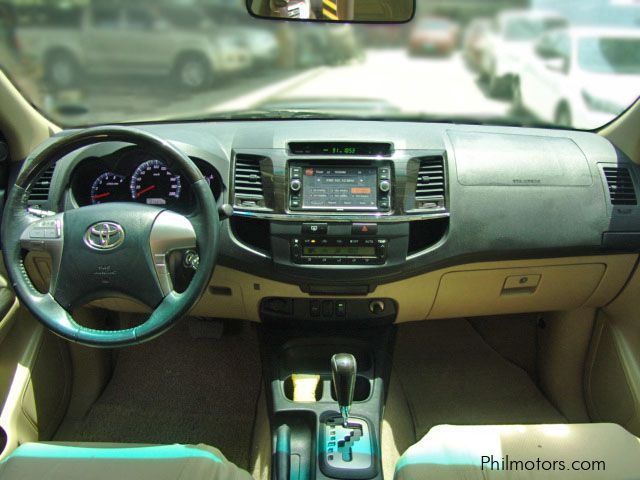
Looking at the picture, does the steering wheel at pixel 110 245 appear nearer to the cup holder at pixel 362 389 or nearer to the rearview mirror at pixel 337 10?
the rearview mirror at pixel 337 10

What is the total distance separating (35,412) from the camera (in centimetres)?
224

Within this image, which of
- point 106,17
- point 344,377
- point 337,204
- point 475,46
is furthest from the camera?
point 475,46

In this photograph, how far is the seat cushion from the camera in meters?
1.46

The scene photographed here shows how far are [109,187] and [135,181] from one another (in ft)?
0.36

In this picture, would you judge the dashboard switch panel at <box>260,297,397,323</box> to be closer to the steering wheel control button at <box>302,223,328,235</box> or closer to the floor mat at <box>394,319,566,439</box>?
the steering wheel control button at <box>302,223,328,235</box>

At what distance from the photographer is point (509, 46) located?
12.3 m

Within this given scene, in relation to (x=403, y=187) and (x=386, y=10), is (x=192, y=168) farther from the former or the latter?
(x=386, y=10)

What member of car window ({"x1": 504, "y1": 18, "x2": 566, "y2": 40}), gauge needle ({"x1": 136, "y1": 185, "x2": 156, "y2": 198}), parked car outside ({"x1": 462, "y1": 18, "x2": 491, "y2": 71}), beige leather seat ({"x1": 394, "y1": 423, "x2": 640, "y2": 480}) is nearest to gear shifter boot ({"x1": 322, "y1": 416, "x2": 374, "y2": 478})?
beige leather seat ({"x1": 394, "y1": 423, "x2": 640, "y2": 480})

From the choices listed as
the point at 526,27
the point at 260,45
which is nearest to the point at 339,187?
the point at 260,45

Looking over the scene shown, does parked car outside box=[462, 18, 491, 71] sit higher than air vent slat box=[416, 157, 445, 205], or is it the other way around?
air vent slat box=[416, 157, 445, 205]

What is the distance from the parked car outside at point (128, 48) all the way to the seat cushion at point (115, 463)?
10.4 meters

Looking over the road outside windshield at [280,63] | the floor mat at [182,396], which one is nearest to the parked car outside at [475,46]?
the road outside windshield at [280,63]

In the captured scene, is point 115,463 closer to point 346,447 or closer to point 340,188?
point 346,447

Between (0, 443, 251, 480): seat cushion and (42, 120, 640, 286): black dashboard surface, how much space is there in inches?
29.3
